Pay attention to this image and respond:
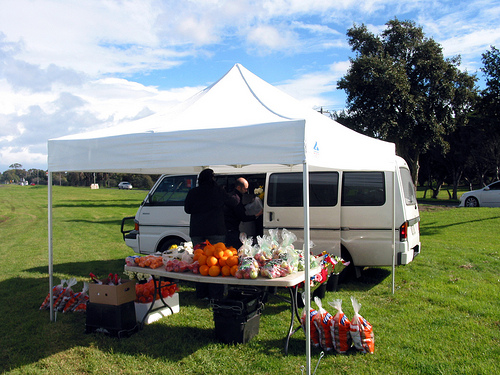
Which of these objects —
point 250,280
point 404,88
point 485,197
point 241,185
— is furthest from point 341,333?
point 485,197

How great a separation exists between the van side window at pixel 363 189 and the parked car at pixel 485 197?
16.0 m

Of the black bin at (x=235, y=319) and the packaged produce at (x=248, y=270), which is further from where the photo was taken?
the black bin at (x=235, y=319)

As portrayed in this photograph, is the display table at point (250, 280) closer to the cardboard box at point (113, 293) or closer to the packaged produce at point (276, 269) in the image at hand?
the packaged produce at point (276, 269)

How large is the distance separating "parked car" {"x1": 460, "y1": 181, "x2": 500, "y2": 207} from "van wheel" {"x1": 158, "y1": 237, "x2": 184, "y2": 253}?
17439 mm

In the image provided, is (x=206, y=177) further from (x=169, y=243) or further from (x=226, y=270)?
(x=169, y=243)

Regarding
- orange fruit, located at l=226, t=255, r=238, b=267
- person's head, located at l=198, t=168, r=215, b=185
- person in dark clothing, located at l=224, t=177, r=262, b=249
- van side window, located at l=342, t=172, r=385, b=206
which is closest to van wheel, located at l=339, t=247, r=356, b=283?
van side window, located at l=342, t=172, r=385, b=206

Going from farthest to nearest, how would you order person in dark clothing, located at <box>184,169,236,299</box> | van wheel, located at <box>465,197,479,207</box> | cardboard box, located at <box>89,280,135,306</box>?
van wheel, located at <box>465,197,479,207</box>
person in dark clothing, located at <box>184,169,236,299</box>
cardboard box, located at <box>89,280,135,306</box>

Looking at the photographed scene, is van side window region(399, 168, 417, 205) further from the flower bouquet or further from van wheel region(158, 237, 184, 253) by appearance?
van wheel region(158, 237, 184, 253)

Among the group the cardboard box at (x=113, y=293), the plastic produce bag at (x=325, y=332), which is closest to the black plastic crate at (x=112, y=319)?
the cardboard box at (x=113, y=293)

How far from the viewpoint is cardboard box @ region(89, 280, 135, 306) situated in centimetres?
455

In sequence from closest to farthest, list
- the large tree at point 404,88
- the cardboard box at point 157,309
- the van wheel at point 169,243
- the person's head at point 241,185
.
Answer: the cardboard box at point 157,309 < the person's head at point 241,185 < the van wheel at point 169,243 < the large tree at point 404,88

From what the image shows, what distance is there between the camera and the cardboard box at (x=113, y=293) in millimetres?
4551

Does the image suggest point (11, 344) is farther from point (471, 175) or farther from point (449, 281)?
point (471, 175)

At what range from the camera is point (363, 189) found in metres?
6.36
